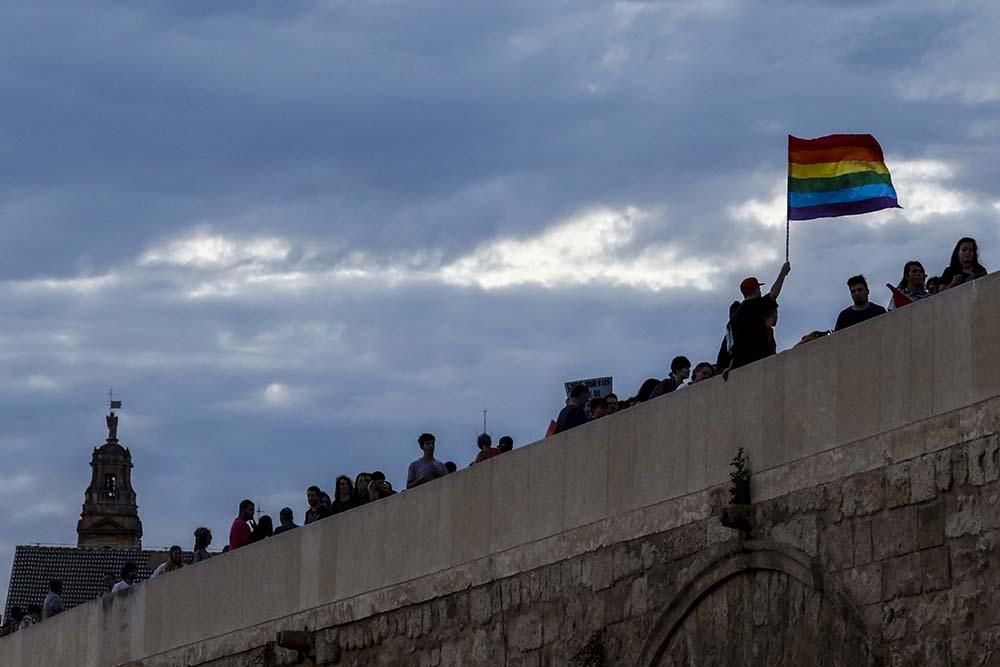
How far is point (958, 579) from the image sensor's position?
36.2 feet

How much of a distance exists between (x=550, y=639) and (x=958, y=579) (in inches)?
160

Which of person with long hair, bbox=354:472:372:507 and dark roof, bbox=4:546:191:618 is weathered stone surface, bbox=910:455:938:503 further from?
dark roof, bbox=4:546:191:618

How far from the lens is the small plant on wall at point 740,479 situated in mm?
12785

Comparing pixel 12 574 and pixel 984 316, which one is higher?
pixel 12 574

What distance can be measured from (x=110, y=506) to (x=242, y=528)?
79936 mm

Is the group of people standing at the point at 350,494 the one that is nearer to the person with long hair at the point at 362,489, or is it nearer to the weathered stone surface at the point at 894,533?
the person with long hair at the point at 362,489

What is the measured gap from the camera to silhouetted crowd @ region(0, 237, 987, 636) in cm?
1284

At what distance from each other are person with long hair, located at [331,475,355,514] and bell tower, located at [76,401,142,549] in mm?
77599

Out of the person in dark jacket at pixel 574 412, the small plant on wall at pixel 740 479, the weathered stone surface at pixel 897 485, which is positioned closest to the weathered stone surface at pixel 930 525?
the weathered stone surface at pixel 897 485

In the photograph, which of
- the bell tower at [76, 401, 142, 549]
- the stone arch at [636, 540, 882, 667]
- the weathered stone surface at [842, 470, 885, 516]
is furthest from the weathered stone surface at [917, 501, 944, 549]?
the bell tower at [76, 401, 142, 549]

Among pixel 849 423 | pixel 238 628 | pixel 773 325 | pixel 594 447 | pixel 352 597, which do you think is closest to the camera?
pixel 849 423

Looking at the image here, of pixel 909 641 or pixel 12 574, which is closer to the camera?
pixel 909 641

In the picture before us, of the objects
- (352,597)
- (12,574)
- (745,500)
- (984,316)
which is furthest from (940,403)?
(12,574)

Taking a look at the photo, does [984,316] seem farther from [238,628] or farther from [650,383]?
[238,628]
